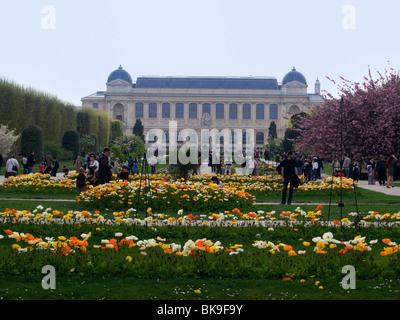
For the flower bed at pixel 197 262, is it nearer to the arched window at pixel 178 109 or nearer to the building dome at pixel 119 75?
the arched window at pixel 178 109

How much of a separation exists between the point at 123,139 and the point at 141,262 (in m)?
53.1

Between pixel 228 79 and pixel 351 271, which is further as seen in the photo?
pixel 228 79

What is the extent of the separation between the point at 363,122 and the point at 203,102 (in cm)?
6997

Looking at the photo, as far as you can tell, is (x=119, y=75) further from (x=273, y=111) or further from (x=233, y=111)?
(x=273, y=111)

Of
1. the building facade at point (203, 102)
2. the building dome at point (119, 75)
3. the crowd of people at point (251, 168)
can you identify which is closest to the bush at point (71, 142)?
the crowd of people at point (251, 168)

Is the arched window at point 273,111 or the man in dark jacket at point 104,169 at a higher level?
the arched window at point 273,111

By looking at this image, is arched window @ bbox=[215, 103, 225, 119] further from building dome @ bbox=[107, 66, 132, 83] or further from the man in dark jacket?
the man in dark jacket

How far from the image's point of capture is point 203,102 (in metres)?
96.9

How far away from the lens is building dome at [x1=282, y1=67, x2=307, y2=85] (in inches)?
3802

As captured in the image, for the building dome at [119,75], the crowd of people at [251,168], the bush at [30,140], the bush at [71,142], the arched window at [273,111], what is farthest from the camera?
the building dome at [119,75]

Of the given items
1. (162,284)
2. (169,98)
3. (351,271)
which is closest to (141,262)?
(162,284)

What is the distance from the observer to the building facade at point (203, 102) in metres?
95.9

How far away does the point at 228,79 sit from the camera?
9806cm
